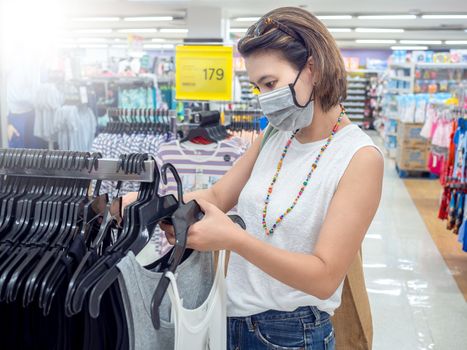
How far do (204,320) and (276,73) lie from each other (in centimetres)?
60

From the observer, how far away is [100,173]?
48.5 inches

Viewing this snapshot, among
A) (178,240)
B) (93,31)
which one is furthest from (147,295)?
(93,31)

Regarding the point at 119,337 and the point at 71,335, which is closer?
the point at 119,337

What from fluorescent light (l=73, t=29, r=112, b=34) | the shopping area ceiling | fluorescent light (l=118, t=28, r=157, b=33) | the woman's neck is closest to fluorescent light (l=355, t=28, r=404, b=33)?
the shopping area ceiling

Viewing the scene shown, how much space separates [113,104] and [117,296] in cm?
596

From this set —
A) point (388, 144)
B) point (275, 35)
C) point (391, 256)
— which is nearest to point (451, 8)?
point (388, 144)

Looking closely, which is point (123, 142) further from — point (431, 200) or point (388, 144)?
point (388, 144)

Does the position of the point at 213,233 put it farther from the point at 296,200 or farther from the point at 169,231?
the point at 296,200

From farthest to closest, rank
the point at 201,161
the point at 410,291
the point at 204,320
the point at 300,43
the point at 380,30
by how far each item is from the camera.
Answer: the point at 380,30 → the point at 410,291 → the point at 201,161 → the point at 300,43 → the point at 204,320

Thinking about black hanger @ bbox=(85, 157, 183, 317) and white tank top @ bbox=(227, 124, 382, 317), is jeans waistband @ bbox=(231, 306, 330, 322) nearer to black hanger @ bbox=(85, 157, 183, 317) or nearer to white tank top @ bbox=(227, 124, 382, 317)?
white tank top @ bbox=(227, 124, 382, 317)

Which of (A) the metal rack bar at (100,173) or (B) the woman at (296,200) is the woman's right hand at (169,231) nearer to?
(B) the woman at (296,200)

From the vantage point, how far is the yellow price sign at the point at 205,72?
3.85 meters

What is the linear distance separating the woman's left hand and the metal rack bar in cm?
20

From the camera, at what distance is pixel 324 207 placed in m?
1.29
